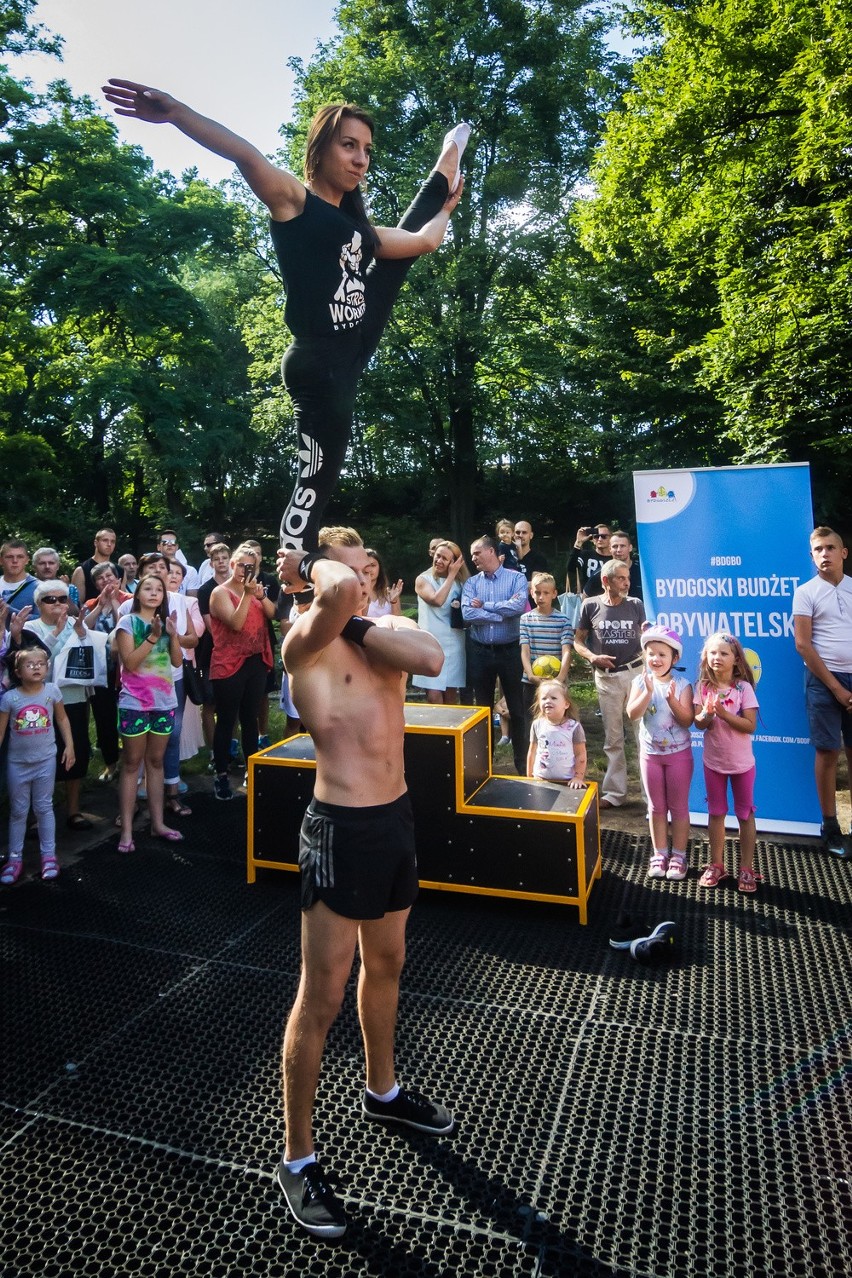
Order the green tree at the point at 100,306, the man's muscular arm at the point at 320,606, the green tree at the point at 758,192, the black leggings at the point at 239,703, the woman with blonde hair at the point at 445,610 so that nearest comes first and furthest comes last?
the man's muscular arm at the point at 320,606 → the black leggings at the point at 239,703 → the woman with blonde hair at the point at 445,610 → the green tree at the point at 758,192 → the green tree at the point at 100,306

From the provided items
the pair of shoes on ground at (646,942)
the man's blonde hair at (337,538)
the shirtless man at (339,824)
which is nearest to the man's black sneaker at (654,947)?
the pair of shoes on ground at (646,942)

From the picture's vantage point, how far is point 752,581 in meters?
5.06

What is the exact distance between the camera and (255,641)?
18.6ft

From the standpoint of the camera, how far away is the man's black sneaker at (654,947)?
3465 mm

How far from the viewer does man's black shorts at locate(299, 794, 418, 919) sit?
2.19 metres

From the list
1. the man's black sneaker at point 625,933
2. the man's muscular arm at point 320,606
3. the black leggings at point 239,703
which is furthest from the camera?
the black leggings at point 239,703

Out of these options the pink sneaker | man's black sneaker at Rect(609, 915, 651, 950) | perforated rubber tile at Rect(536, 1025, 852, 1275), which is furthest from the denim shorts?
perforated rubber tile at Rect(536, 1025, 852, 1275)

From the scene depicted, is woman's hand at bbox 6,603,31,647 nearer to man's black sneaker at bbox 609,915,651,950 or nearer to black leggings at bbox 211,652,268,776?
black leggings at bbox 211,652,268,776

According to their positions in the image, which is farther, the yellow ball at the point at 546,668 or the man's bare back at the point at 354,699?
the yellow ball at the point at 546,668

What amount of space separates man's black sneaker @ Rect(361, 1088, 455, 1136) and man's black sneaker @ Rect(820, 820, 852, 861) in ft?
10.3

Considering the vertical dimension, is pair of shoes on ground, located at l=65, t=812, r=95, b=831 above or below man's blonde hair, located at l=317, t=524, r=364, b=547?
below

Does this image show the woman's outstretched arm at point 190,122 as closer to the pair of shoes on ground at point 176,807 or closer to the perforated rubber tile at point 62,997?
the perforated rubber tile at point 62,997

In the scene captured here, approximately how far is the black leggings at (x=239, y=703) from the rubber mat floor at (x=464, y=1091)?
1.56m

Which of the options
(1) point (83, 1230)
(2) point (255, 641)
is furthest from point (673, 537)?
(1) point (83, 1230)
